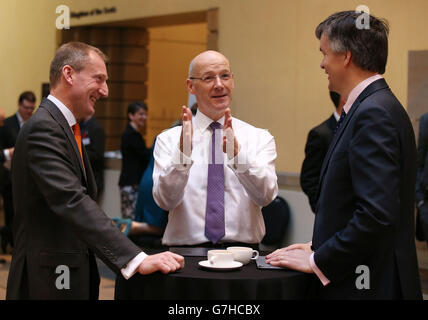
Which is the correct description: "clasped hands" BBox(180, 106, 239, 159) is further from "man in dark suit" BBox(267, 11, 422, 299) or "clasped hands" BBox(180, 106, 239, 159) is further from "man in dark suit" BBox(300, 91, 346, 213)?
"man in dark suit" BBox(300, 91, 346, 213)

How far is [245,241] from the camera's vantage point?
3.08 m

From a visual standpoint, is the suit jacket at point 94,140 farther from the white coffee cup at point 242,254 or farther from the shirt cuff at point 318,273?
the shirt cuff at point 318,273

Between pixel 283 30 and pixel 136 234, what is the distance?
9.30 feet

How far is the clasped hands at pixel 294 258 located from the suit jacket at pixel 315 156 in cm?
188

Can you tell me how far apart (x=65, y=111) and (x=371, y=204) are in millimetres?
1216

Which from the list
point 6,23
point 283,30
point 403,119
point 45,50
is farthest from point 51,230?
point 6,23

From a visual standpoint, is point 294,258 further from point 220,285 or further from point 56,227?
point 56,227

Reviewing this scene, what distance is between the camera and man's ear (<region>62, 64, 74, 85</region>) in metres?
2.58

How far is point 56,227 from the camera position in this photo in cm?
243

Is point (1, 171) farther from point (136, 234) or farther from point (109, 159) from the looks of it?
point (136, 234)

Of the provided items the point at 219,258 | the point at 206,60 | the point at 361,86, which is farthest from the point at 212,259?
the point at 206,60

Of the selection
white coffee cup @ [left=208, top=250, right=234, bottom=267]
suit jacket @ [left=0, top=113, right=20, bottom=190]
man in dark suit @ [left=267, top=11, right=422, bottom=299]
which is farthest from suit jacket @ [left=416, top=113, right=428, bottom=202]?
Result: suit jacket @ [left=0, top=113, right=20, bottom=190]

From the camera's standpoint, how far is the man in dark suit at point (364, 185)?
218 cm

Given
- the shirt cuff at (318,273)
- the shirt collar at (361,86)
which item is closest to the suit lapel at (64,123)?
the shirt cuff at (318,273)
